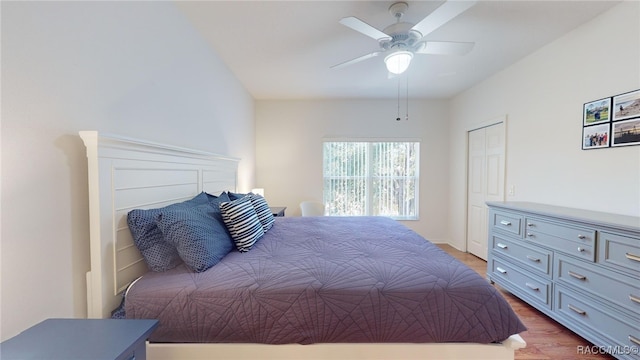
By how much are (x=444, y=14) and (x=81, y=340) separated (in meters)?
2.39

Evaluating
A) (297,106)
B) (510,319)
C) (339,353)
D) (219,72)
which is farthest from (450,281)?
(297,106)

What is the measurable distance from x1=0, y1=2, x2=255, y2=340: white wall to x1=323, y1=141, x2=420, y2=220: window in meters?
3.09

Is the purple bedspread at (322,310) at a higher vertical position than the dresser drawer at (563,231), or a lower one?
lower

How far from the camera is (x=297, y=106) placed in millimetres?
4262

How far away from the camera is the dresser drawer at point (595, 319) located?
58.5 inches

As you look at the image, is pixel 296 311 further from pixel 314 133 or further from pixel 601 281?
pixel 314 133

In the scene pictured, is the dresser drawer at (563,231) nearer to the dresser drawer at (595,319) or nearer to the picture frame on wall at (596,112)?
the dresser drawer at (595,319)

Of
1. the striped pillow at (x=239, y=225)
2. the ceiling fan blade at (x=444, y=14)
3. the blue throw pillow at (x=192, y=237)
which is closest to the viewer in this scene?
the blue throw pillow at (x=192, y=237)

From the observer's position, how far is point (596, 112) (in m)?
2.04

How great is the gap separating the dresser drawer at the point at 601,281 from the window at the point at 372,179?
2.53m

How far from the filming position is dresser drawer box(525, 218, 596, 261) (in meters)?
1.70

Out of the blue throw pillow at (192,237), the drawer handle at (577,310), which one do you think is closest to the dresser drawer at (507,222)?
the drawer handle at (577,310)

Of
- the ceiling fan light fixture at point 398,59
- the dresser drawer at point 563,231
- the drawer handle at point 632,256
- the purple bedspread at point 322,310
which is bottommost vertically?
the purple bedspread at point 322,310

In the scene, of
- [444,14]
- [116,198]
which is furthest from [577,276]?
[116,198]
